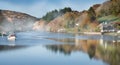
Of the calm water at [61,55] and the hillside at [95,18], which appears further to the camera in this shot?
the hillside at [95,18]

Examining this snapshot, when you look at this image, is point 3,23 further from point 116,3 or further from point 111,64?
point 111,64

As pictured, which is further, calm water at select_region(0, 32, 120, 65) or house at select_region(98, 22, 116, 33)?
house at select_region(98, 22, 116, 33)

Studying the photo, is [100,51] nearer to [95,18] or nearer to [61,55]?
[61,55]

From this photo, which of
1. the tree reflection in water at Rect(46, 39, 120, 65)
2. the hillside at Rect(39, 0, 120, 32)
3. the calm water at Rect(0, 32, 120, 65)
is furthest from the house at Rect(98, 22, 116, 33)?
the tree reflection in water at Rect(46, 39, 120, 65)

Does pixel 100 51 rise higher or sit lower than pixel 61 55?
A: higher

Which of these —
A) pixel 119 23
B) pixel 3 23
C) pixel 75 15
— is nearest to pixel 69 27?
pixel 75 15

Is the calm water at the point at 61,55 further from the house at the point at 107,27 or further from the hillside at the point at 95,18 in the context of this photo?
the hillside at the point at 95,18

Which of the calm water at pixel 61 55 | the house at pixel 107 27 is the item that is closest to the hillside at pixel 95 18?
the house at pixel 107 27

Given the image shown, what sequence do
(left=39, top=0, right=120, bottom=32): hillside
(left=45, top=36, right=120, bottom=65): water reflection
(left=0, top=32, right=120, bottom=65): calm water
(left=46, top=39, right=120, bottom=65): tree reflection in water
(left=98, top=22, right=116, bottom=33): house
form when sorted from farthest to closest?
1. (left=39, top=0, right=120, bottom=32): hillside
2. (left=98, top=22, right=116, bottom=33): house
3. (left=45, top=36, right=120, bottom=65): water reflection
4. (left=46, top=39, right=120, bottom=65): tree reflection in water
5. (left=0, top=32, right=120, bottom=65): calm water

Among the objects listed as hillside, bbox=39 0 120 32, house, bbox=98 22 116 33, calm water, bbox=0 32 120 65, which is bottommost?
calm water, bbox=0 32 120 65

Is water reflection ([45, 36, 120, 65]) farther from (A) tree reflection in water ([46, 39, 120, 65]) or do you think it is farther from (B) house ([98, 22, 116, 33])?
(B) house ([98, 22, 116, 33])

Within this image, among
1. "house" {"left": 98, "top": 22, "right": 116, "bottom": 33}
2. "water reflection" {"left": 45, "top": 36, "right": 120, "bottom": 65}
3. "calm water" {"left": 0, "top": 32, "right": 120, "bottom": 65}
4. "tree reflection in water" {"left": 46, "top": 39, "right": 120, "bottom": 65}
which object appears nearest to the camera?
"calm water" {"left": 0, "top": 32, "right": 120, "bottom": 65}

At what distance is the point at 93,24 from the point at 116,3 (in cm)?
1605

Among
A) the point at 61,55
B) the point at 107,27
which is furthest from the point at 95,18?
the point at 61,55
